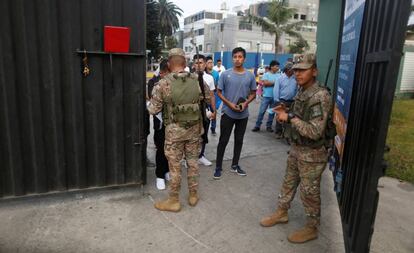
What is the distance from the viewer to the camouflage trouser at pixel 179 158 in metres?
3.54

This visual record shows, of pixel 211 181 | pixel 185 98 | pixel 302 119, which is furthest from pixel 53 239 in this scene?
pixel 302 119

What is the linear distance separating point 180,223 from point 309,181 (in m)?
1.33

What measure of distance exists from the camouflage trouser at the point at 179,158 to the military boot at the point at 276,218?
87cm

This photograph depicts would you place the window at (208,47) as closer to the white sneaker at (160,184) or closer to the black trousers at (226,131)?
the black trousers at (226,131)

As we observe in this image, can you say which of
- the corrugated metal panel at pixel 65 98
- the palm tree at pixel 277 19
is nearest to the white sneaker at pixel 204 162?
the corrugated metal panel at pixel 65 98

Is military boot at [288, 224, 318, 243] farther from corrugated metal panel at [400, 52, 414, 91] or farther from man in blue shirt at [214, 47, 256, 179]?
corrugated metal panel at [400, 52, 414, 91]

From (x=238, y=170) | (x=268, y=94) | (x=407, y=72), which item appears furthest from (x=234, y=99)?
(x=407, y=72)

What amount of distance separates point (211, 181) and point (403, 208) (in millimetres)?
2313

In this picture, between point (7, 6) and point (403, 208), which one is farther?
point (403, 208)

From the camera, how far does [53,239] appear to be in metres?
2.94

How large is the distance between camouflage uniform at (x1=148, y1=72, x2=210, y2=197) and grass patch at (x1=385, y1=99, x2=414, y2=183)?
6.17 feet

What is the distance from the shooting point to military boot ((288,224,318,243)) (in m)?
3.02

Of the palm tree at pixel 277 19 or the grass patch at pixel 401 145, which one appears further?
the palm tree at pixel 277 19

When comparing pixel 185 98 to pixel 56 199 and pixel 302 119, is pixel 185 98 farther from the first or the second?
pixel 56 199
